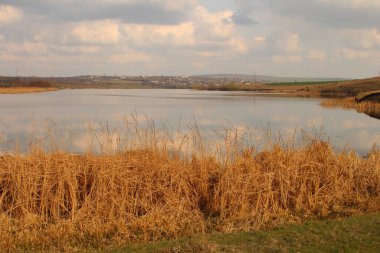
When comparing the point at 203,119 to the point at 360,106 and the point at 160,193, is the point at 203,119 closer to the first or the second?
the point at 160,193

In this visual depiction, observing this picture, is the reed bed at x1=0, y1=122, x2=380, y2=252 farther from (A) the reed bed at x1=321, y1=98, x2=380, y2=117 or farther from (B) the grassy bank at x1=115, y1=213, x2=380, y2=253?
(A) the reed bed at x1=321, y1=98, x2=380, y2=117

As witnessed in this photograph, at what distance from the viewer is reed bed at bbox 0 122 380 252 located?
7703 mm

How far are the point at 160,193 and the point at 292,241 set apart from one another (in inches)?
128

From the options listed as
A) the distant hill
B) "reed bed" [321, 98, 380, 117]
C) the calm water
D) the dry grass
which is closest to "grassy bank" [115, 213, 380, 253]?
the calm water

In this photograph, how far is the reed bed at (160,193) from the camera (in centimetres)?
770

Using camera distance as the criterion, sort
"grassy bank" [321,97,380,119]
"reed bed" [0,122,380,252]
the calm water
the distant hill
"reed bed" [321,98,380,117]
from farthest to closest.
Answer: the distant hill
"reed bed" [321,98,380,117]
"grassy bank" [321,97,380,119]
the calm water
"reed bed" [0,122,380,252]

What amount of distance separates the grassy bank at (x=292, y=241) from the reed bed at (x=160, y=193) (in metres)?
0.75

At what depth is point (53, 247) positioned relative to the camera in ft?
22.9

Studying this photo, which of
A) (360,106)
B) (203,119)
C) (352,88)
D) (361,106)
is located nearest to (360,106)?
(360,106)

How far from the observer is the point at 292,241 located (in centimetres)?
665

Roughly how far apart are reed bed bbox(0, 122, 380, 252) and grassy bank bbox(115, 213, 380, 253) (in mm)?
752

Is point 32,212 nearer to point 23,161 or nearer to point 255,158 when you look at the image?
point 23,161

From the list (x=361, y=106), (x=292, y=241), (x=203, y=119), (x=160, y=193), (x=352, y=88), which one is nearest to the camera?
(x=292, y=241)

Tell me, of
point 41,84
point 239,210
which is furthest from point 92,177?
point 41,84
